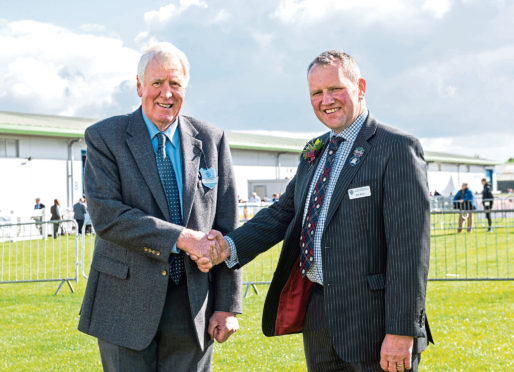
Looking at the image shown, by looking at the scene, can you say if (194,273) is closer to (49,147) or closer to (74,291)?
(74,291)

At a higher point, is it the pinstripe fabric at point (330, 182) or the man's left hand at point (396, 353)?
the pinstripe fabric at point (330, 182)

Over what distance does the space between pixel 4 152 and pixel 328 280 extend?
89.7 feet

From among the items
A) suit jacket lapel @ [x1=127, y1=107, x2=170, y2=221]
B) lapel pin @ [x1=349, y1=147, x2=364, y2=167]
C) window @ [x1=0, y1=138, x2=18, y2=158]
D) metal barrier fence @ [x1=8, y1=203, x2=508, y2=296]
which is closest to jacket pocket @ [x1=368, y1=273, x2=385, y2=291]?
lapel pin @ [x1=349, y1=147, x2=364, y2=167]

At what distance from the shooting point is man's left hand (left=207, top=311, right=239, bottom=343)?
3260 millimetres

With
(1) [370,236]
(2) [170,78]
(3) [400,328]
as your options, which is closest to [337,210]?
(1) [370,236]

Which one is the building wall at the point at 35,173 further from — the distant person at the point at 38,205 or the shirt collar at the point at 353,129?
the shirt collar at the point at 353,129

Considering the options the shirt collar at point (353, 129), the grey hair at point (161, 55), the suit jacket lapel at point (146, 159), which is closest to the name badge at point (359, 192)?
the shirt collar at point (353, 129)

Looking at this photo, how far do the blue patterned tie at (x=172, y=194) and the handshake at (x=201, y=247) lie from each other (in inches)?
4.7

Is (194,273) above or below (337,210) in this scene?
below

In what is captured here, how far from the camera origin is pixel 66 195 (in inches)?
1147

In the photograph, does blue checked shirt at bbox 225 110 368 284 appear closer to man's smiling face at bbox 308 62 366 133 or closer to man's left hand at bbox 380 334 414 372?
man's smiling face at bbox 308 62 366 133

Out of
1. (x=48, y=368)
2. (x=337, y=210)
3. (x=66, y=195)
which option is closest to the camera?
(x=337, y=210)

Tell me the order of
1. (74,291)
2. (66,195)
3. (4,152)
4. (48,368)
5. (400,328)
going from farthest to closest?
1. (66,195)
2. (4,152)
3. (74,291)
4. (48,368)
5. (400,328)

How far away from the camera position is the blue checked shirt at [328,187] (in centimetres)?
314
